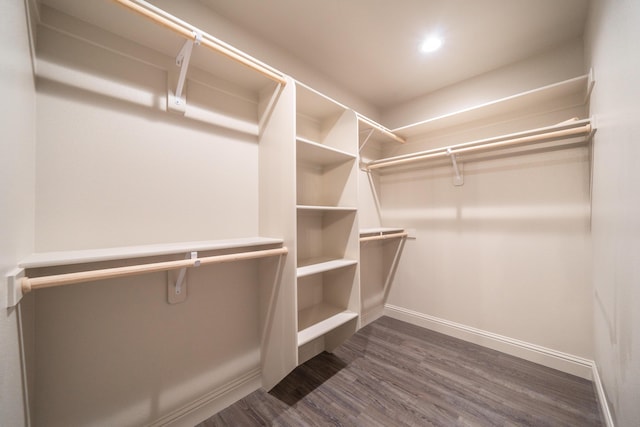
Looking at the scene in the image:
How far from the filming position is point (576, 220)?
1.67 m

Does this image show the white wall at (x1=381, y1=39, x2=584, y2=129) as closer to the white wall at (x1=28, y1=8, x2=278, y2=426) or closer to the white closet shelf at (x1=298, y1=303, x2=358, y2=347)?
the white wall at (x1=28, y1=8, x2=278, y2=426)

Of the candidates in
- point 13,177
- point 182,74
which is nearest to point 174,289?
point 13,177

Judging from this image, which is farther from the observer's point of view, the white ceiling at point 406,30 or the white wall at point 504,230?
the white wall at point 504,230

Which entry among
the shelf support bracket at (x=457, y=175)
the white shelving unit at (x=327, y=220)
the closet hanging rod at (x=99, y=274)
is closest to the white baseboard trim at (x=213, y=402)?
the white shelving unit at (x=327, y=220)

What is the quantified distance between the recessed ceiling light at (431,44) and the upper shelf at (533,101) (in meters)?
0.54

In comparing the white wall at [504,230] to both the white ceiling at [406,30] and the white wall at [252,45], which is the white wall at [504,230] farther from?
the white wall at [252,45]

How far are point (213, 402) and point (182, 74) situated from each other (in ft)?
5.94

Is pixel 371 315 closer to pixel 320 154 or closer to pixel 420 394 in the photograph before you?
pixel 420 394

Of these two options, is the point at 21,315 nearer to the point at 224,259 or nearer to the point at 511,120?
the point at 224,259

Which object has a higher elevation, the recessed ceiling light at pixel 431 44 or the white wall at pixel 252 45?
the recessed ceiling light at pixel 431 44

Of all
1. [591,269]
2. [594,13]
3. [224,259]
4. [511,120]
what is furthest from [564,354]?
[224,259]

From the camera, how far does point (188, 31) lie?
1013mm

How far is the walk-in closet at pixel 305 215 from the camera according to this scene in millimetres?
913

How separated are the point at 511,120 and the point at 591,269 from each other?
1.26 m
